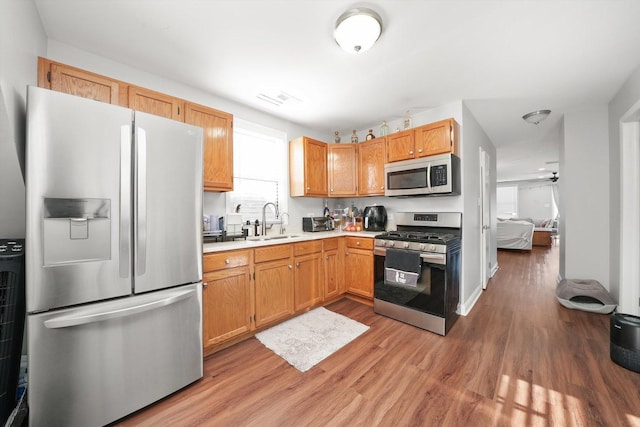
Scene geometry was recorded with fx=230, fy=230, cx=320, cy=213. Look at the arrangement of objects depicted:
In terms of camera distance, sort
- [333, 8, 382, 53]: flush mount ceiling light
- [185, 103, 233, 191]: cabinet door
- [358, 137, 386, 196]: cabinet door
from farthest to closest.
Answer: [358, 137, 386, 196]: cabinet door
[185, 103, 233, 191]: cabinet door
[333, 8, 382, 53]: flush mount ceiling light

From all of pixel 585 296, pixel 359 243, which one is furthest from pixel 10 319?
pixel 585 296

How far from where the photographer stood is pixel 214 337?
1.99 meters

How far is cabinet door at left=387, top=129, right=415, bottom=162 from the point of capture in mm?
2959

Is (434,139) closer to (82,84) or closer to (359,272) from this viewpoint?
(359,272)

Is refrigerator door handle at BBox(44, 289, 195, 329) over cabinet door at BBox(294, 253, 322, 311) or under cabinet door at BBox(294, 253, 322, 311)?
over

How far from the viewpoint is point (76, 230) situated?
1.26 meters

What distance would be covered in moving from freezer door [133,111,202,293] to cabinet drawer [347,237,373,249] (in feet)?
6.48

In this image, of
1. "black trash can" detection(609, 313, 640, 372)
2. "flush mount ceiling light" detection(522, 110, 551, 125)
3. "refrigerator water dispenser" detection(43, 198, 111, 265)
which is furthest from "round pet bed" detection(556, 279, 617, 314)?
"refrigerator water dispenser" detection(43, 198, 111, 265)

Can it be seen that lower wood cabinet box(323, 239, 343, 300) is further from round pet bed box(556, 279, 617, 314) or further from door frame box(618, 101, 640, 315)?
door frame box(618, 101, 640, 315)

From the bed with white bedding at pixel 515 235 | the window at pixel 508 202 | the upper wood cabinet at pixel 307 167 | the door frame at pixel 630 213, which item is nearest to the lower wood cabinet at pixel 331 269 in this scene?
the upper wood cabinet at pixel 307 167

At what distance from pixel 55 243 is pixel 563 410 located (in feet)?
10.3

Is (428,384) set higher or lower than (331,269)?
lower

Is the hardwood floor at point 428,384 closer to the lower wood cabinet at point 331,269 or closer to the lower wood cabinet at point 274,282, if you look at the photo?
the lower wood cabinet at point 274,282

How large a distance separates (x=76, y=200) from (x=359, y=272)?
2762 millimetres
